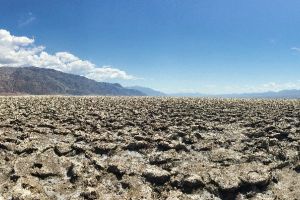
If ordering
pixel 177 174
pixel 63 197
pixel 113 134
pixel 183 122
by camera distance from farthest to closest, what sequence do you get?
pixel 183 122 < pixel 113 134 < pixel 177 174 < pixel 63 197

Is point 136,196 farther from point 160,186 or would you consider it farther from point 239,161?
point 239,161

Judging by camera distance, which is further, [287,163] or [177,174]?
[287,163]

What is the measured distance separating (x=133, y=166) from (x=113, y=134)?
5.93 m

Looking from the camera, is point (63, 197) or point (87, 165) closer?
point (63, 197)

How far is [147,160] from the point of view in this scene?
1603cm

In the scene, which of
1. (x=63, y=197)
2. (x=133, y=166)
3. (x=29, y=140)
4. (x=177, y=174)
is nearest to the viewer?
(x=63, y=197)

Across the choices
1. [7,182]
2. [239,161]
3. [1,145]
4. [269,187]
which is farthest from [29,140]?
[269,187]

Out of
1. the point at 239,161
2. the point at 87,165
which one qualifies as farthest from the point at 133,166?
the point at 239,161

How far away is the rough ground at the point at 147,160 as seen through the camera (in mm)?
12680

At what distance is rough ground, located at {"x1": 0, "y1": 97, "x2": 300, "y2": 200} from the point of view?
12680 mm

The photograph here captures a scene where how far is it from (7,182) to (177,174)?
5.82 metres

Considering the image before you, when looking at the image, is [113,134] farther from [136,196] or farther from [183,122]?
[136,196]

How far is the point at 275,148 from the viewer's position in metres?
18.0

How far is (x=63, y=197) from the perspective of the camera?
12.0 metres
